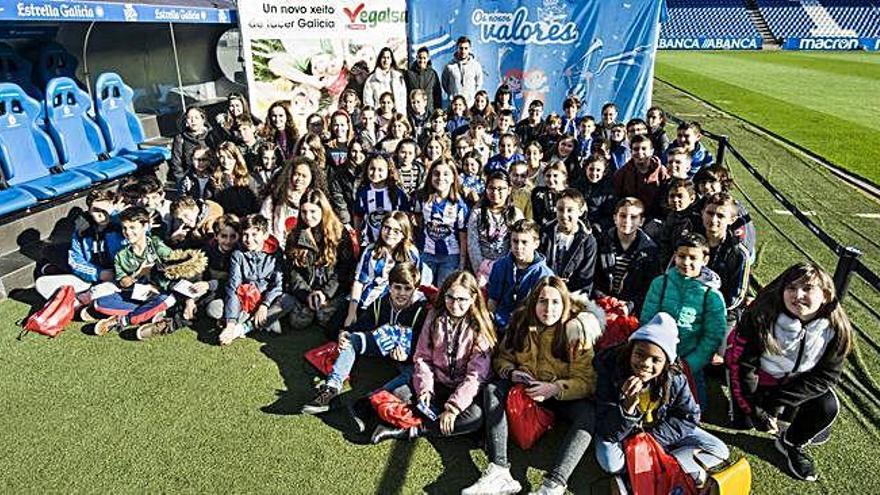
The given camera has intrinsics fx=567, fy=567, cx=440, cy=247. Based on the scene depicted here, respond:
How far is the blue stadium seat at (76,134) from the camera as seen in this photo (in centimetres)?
707

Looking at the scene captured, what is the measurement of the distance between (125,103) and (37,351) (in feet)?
16.6

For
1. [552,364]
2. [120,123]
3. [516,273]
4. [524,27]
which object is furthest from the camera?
[524,27]

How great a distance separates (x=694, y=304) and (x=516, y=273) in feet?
4.07

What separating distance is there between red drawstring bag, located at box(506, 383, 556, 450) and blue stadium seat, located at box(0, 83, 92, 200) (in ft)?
18.7

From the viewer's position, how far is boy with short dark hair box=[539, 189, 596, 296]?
448 cm

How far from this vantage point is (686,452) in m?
3.17

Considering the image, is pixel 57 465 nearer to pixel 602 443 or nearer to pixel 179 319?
pixel 179 319

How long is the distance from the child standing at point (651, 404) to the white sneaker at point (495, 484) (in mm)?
533

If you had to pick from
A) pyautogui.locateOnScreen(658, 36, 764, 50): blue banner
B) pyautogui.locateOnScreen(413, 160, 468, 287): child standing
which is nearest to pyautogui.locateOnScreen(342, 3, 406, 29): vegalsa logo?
pyautogui.locateOnScreen(413, 160, 468, 287): child standing

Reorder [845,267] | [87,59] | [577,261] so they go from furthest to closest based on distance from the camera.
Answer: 1. [87,59]
2. [577,261]
3. [845,267]

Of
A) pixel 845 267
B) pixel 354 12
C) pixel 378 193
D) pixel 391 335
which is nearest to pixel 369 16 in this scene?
pixel 354 12

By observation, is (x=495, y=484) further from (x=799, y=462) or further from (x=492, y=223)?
(x=492, y=223)

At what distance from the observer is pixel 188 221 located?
5.42 meters

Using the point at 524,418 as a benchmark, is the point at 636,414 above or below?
above
